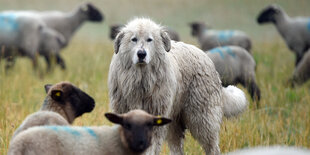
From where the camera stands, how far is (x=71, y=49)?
1881 centimetres

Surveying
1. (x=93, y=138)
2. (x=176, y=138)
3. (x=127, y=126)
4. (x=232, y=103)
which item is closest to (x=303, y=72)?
(x=232, y=103)

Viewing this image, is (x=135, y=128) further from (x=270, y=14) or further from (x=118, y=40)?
(x=270, y=14)

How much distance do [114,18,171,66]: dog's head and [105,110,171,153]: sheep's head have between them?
3.43 feet

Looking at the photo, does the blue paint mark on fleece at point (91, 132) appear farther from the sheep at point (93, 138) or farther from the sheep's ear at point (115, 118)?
the sheep's ear at point (115, 118)

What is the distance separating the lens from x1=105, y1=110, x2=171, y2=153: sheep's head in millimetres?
4375

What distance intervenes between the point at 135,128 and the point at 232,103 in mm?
2479

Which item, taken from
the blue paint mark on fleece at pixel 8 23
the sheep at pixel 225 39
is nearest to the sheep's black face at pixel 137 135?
the blue paint mark on fleece at pixel 8 23

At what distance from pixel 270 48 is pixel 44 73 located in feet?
26.0

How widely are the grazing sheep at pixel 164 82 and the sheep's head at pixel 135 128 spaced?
1.02 metres

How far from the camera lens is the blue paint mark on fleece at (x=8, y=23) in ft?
43.3

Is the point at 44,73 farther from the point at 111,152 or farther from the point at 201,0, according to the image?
the point at 201,0

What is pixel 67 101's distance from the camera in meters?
5.16

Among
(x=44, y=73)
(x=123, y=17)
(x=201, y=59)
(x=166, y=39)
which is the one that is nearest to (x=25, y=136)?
(x=166, y=39)

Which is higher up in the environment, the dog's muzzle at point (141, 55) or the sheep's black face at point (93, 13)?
the sheep's black face at point (93, 13)
